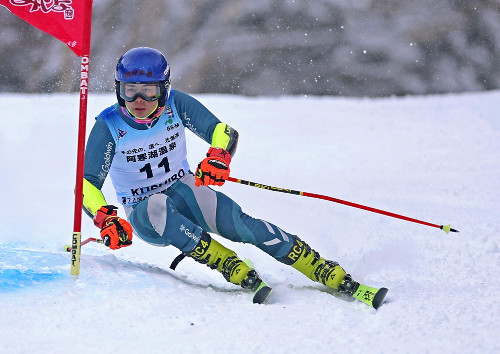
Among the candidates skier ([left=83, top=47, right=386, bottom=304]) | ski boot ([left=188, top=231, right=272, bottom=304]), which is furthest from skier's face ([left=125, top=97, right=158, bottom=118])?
ski boot ([left=188, top=231, right=272, bottom=304])

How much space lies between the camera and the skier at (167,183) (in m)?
3.14

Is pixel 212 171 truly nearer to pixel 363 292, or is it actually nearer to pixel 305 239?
pixel 363 292

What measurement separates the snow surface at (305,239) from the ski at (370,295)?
30 millimetres

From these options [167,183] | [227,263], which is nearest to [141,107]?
[167,183]

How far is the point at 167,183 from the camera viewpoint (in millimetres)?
3471

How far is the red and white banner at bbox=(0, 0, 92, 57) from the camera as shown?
3.00 metres

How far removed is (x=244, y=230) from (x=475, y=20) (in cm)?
966

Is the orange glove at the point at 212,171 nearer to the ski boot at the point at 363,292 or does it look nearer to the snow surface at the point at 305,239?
the snow surface at the point at 305,239

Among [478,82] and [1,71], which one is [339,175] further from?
[1,71]

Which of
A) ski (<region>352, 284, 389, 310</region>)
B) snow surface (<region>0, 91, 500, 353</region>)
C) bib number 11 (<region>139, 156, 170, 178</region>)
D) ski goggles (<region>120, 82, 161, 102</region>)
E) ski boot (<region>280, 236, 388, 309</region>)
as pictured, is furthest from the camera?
bib number 11 (<region>139, 156, 170, 178</region>)

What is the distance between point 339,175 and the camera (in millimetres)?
6262

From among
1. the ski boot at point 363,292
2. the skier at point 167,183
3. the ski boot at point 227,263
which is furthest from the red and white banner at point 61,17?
the ski boot at point 363,292

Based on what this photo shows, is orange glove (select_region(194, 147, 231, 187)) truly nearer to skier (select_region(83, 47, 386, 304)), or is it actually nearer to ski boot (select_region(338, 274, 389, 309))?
skier (select_region(83, 47, 386, 304))

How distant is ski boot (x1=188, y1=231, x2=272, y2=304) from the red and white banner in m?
0.97
